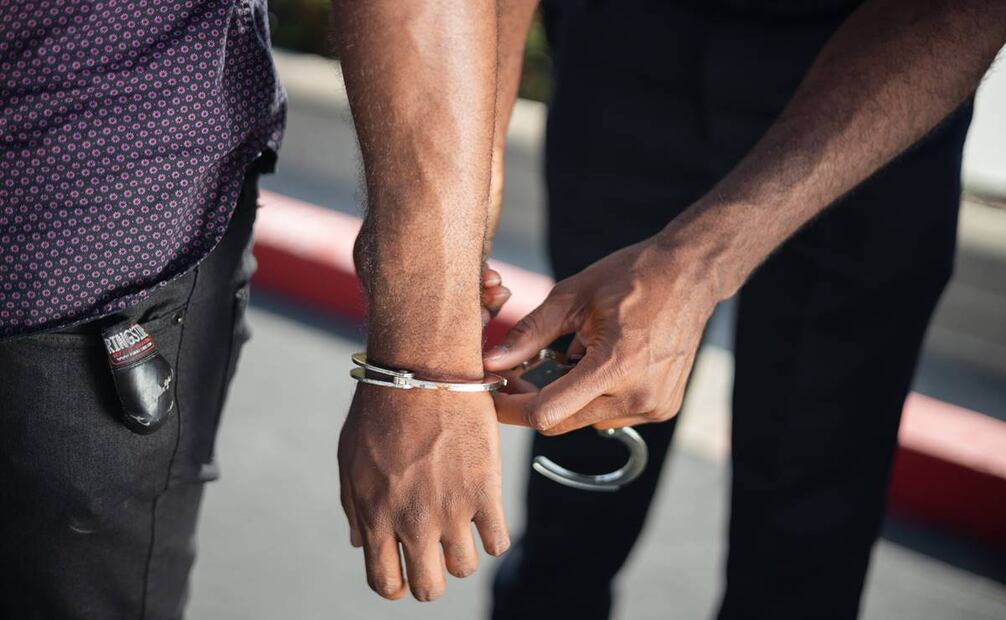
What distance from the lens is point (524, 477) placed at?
2.30 meters

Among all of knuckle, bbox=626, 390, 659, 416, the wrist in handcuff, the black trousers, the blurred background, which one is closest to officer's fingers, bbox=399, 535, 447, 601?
the wrist in handcuff

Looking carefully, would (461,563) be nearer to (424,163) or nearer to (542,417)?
(542,417)

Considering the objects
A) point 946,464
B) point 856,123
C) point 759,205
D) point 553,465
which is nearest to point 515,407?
point 553,465

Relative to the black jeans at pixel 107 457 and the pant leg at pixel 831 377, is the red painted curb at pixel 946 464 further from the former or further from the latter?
the black jeans at pixel 107 457

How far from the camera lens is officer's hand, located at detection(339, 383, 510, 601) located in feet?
2.67

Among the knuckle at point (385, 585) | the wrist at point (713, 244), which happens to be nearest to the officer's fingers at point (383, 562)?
the knuckle at point (385, 585)

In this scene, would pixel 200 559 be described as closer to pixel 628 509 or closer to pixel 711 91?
pixel 628 509

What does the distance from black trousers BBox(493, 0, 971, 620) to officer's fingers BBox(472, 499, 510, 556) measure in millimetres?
642

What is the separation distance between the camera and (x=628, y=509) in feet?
5.00

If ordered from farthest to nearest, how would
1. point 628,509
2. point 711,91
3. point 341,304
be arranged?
point 341,304, point 628,509, point 711,91

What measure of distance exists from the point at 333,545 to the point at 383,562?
1.36 metres

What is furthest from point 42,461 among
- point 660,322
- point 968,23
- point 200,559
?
point 200,559

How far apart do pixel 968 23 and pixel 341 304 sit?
7.82ft

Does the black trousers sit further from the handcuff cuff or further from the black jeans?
the black jeans
